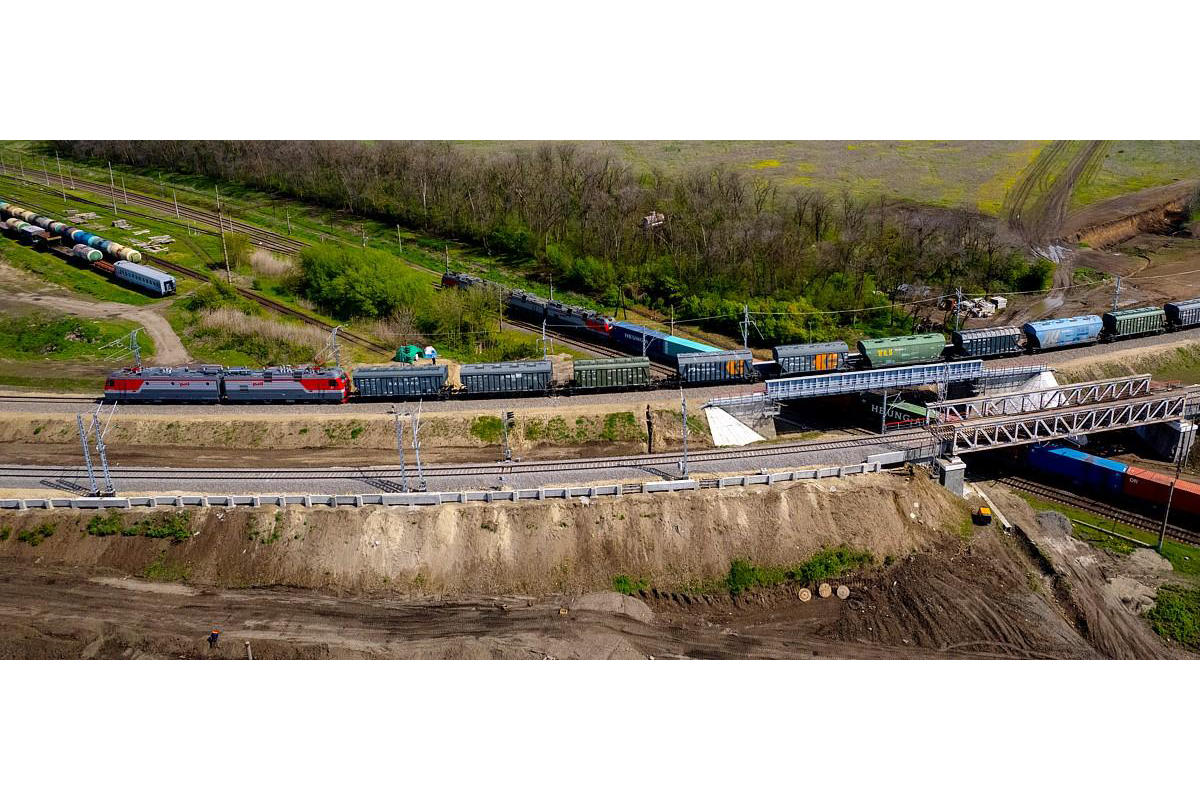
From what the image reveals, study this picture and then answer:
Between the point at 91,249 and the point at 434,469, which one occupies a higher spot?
the point at 91,249

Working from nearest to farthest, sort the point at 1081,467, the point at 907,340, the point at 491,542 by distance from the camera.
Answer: the point at 491,542
the point at 1081,467
the point at 907,340

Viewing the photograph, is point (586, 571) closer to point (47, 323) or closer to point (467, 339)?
point (467, 339)

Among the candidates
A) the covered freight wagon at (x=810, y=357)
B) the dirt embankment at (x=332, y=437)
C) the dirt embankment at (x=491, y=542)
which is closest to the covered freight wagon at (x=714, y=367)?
the covered freight wagon at (x=810, y=357)

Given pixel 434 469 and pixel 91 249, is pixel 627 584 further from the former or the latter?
pixel 91 249

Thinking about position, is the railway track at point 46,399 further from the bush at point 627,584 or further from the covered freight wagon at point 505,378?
the bush at point 627,584

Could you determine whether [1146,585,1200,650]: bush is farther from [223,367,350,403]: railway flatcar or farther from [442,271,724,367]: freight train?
[223,367,350,403]: railway flatcar

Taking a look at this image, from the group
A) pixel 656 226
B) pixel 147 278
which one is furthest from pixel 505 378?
pixel 147 278
